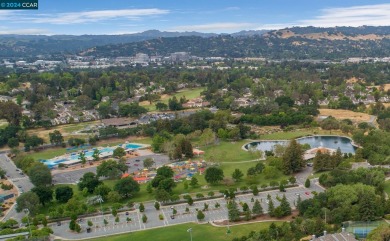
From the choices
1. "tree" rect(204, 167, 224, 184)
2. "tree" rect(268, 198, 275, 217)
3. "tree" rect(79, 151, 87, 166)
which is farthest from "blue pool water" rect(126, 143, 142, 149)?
"tree" rect(268, 198, 275, 217)

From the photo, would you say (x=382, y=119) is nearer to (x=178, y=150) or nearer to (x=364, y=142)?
(x=364, y=142)

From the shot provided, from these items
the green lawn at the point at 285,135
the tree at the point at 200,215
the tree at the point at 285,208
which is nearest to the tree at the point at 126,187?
the tree at the point at 200,215

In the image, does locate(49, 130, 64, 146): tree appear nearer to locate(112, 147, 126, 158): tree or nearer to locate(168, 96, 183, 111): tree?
locate(112, 147, 126, 158): tree

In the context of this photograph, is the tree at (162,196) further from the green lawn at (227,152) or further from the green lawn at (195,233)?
the green lawn at (227,152)

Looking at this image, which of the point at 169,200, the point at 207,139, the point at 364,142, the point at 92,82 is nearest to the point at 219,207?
the point at 169,200

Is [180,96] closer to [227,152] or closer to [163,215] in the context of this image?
[227,152]

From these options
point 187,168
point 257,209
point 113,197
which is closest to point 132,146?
point 187,168
